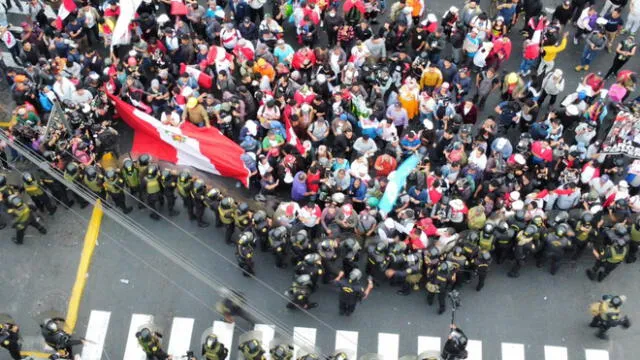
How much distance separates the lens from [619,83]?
20.2 m

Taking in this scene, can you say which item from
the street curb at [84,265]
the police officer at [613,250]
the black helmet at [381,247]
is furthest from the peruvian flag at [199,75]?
the police officer at [613,250]

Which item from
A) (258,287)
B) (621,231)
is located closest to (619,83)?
(621,231)

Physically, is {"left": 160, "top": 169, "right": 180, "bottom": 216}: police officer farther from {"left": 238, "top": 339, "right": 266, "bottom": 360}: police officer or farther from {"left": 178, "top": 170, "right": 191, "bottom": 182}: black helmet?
{"left": 238, "top": 339, "right": 266, "bottom": 360}: police officer

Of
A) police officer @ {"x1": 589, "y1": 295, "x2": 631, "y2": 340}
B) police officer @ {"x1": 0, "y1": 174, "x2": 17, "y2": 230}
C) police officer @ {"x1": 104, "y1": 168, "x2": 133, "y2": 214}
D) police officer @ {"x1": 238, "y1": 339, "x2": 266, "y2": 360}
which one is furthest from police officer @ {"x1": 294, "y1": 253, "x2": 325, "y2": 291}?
police officer @ {"x1": 0, "y1": 174, "x2": 17, "y2": 230}

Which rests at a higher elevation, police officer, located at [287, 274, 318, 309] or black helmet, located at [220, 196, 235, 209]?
black helmet, located at [220, 196, 235, 209]

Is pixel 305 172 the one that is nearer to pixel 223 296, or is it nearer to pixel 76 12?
pixel 223 296

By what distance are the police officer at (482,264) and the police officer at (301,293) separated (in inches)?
147

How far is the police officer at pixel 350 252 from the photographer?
1738 centimetres

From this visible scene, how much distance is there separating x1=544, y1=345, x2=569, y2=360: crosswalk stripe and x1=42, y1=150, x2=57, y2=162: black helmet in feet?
40.8

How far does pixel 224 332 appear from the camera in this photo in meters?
17.9

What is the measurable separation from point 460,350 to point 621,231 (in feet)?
14.8

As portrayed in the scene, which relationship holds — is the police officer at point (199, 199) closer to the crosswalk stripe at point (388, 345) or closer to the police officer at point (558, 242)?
the crosswalk stripe at point (388, 345)

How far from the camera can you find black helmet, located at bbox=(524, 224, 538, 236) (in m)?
17.4

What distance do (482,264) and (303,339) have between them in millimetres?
4339
